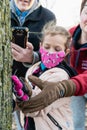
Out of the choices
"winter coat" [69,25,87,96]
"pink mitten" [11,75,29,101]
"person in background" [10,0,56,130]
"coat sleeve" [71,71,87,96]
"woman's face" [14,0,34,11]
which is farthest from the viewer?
"woman's face" [14,0,34,11]

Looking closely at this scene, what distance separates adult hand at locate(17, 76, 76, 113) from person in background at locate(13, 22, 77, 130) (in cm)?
23

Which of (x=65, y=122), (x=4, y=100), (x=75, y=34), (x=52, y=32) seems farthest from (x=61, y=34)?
(x=4, y=100)

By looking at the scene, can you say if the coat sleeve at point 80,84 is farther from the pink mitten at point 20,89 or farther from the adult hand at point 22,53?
the adult hand at point 22,53

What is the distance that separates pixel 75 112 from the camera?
359 cm

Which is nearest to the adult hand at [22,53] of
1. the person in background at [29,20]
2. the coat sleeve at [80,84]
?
the person in background at [29,20]

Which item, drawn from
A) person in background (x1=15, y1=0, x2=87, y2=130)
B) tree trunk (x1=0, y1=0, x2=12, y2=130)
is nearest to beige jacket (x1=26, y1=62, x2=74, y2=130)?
person in background (x1=15, y1=0, x2=87, y2=130)

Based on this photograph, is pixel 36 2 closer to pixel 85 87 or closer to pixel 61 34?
pixel 61 34

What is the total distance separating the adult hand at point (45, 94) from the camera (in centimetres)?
202

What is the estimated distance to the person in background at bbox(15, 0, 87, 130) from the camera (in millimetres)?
2033

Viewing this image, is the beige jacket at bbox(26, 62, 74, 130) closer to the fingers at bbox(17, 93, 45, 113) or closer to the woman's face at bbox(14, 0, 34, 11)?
the fingers at bbox(17, 93, 45, 113)

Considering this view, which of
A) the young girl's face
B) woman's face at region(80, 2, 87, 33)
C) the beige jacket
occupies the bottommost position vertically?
the beige jacket

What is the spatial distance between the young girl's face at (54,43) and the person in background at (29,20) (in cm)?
33

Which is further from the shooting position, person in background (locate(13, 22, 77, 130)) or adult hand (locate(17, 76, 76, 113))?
person in background (locate(13, 22, 77, 130))

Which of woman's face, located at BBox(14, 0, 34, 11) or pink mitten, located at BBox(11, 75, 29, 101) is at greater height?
woman's face, located at BBox(14, 0, 34, 11)
